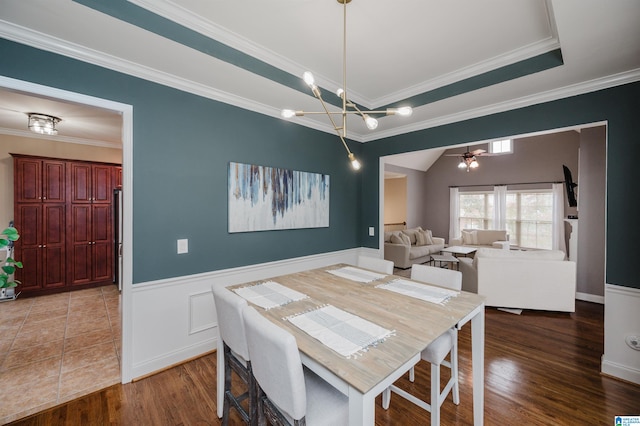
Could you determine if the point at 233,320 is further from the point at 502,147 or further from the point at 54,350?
the point at 502,147

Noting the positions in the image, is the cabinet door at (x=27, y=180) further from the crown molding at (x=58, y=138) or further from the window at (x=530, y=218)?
the window at (x=530, y=218)

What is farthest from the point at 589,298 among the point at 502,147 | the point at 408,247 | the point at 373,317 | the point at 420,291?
the point at 373,317

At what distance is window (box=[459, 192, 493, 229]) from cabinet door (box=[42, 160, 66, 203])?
30.4 ft

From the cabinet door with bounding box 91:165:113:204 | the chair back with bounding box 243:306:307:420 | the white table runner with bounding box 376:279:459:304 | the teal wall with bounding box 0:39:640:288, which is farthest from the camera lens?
the cabinet door with bounding box 91:165:113:204

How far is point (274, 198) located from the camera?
121 inches

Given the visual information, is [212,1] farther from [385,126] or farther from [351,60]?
[385,126]

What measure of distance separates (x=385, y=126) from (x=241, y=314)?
3109 millimetres

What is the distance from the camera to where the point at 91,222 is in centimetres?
451

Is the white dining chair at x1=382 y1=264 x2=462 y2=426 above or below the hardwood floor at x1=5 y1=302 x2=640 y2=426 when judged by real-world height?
above

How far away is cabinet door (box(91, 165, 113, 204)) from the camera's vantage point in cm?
453

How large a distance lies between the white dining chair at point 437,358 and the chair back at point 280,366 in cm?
87

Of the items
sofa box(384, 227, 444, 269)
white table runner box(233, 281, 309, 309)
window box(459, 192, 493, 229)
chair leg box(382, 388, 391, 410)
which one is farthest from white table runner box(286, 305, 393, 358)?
window box(459, 192, 493, 229)

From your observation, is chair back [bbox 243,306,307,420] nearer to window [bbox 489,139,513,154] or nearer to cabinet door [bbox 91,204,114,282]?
cabinet door [bbox 91,204,114,282]

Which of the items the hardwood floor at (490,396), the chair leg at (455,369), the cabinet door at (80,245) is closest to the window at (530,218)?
the hardwood floor at (490,396)
